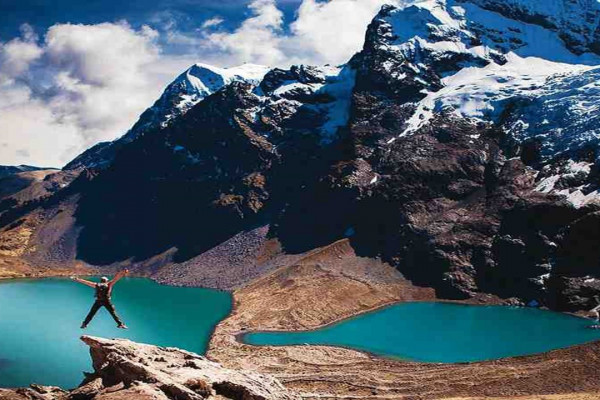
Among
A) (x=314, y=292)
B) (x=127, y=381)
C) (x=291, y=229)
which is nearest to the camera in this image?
(x=127, y=381)

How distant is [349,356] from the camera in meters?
92.1

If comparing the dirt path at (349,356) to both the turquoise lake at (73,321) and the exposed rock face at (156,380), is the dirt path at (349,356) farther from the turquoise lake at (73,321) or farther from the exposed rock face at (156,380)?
the exposed rock face at (156,380)

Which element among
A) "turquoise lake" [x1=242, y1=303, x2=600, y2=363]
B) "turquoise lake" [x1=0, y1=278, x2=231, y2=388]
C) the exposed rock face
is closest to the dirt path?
"turquoise lake" [x1=242, y1=303, x2=600, y2=363]

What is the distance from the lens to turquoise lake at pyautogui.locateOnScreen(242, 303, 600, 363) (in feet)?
307

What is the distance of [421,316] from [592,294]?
35.8 m

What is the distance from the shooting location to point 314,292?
441ft

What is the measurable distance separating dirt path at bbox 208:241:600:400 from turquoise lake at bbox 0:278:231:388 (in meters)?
7.67

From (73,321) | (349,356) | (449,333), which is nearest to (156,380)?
(349,356)

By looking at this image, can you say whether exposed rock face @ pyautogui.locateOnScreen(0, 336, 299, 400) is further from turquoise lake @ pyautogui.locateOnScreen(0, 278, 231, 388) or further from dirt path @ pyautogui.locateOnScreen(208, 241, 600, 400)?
turquoise lake @ pyautogui.locateOnScreen(0, 278, 231, 388)

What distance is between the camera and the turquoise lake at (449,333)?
93.6 metres

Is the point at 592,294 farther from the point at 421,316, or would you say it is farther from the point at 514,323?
the point at 421,316

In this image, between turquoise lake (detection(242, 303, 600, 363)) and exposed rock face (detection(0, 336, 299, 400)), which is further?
turquoise lake (detection(242, 303, 600, 363))

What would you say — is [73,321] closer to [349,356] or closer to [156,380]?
[349,356]

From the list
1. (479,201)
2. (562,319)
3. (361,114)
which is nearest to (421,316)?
(562,319)
